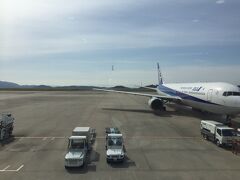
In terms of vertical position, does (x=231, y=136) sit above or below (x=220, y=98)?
below

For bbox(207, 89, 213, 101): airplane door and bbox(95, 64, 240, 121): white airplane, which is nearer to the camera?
bbox(95, 64, 240, 121): white airplane

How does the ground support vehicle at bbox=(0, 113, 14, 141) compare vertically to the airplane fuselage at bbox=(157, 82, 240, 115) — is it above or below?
below

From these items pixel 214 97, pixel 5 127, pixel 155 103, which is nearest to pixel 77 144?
pixel 5 127

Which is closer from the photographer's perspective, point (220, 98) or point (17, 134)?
point (17, 134)

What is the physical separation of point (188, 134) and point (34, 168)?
1792 centimetres

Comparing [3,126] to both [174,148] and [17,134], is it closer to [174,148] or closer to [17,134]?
[17,134]

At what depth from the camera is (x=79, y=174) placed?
1909cm

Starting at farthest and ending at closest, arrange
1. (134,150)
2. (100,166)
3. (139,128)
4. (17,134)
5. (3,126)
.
→ (139,128)
(17,134)
(3,126)
(134,150)
(100,166)

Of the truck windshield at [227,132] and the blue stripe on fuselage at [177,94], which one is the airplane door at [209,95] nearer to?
the blue stripe on fuselage at [177,94]

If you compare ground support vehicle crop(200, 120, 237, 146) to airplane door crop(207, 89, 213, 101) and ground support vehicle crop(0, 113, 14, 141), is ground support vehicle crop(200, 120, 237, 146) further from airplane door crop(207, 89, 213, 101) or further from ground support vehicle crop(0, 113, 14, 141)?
ground support vehicle crop(0, 113, 14, 141)

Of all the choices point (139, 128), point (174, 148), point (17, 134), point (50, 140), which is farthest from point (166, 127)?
point (17, 134)

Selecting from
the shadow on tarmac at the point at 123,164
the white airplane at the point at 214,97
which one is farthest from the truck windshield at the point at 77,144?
the white airplane at the point at 214,97

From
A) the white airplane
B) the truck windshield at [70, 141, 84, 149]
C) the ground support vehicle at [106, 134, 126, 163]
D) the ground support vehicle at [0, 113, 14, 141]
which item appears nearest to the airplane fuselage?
the white airplane

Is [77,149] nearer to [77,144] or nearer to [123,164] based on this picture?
[77,144]
